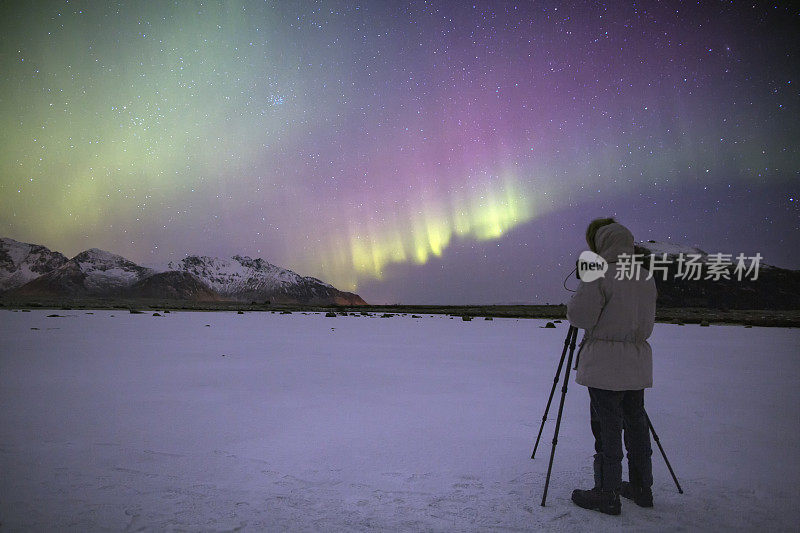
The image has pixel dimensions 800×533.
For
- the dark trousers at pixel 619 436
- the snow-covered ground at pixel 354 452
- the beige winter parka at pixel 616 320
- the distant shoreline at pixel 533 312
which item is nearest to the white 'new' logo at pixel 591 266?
the beige winter parka at pixel 616 320

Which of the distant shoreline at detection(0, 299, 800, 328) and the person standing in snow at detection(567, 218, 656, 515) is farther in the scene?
the distant shoreline at detection(0, 299, 800, 328)

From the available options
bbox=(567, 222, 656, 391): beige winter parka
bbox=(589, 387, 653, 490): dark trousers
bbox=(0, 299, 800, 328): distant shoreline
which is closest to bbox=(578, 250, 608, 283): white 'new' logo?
bbox=(567, 222, 656, 391): beige winter parka

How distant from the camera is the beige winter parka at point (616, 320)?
3477 mm

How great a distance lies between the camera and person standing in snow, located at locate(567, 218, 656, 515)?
137 inches

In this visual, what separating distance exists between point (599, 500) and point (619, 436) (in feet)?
1.83

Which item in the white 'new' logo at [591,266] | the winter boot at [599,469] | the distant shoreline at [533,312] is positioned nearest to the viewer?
the white 'new' logo at [591,266]

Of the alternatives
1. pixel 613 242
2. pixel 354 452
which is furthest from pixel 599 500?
pixel 354 452

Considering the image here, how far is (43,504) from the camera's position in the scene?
3.57 m

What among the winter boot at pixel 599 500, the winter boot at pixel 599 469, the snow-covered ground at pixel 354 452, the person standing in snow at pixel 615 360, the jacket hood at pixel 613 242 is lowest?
the snow-covered ground at pixel 354 452

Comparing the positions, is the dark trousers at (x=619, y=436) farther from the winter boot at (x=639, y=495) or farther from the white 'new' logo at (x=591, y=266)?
the white 'new' logo at (x=591, y=266)

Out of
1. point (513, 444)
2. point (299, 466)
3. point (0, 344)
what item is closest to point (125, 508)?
point (299, 466)

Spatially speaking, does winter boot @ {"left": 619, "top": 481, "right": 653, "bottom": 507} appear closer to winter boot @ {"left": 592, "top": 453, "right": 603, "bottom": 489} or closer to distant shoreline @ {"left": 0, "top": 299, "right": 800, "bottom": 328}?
winter boot @ {"left": 592, "top": 453, "right": 603, "bottom": 489}

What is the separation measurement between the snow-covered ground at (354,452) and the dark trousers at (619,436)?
290 millimetres

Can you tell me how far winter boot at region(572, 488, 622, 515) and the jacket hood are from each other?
72.0 inches
